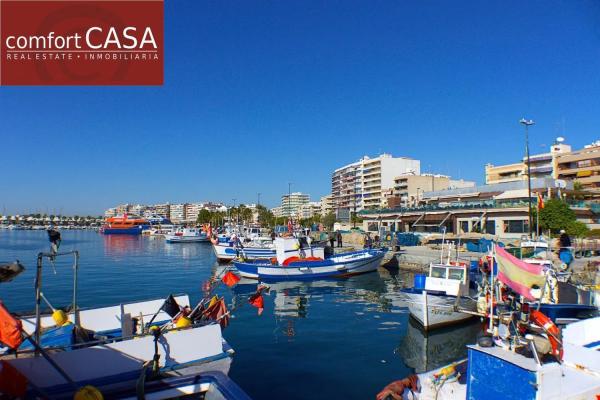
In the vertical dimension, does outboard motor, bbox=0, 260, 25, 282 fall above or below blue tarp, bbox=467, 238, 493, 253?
above

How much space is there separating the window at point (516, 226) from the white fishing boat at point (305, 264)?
2396 cm

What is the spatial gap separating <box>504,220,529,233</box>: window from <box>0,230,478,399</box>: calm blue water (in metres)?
24.5

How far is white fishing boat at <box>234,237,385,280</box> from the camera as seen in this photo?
97.0 ft

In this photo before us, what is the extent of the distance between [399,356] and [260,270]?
59.6ft

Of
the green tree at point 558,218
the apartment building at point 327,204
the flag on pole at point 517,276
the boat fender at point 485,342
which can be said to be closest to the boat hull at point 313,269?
the flag on pole at point 517,276

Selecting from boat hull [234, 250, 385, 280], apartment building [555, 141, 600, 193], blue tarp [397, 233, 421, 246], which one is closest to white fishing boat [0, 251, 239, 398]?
boat hull [234, 250, 385, 280]

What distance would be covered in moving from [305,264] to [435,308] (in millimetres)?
14772

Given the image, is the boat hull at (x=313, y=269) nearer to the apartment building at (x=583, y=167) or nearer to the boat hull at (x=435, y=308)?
the boat hull at (x=435, y=308)

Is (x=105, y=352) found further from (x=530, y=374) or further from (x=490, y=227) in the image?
(x=490, y=227)

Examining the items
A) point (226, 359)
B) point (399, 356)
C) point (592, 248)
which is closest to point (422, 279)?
point (399, 356)

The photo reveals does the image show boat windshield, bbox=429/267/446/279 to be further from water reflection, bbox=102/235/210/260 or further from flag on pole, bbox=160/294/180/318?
water reflection, bbox=102/235/210/260

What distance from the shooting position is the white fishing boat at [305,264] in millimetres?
29578

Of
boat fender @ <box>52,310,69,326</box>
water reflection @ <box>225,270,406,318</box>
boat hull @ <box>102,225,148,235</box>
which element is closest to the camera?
boat fender @ <box>52,310,69,326</box>

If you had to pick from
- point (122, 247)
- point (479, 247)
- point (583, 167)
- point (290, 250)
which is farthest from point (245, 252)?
point (583, 167)
